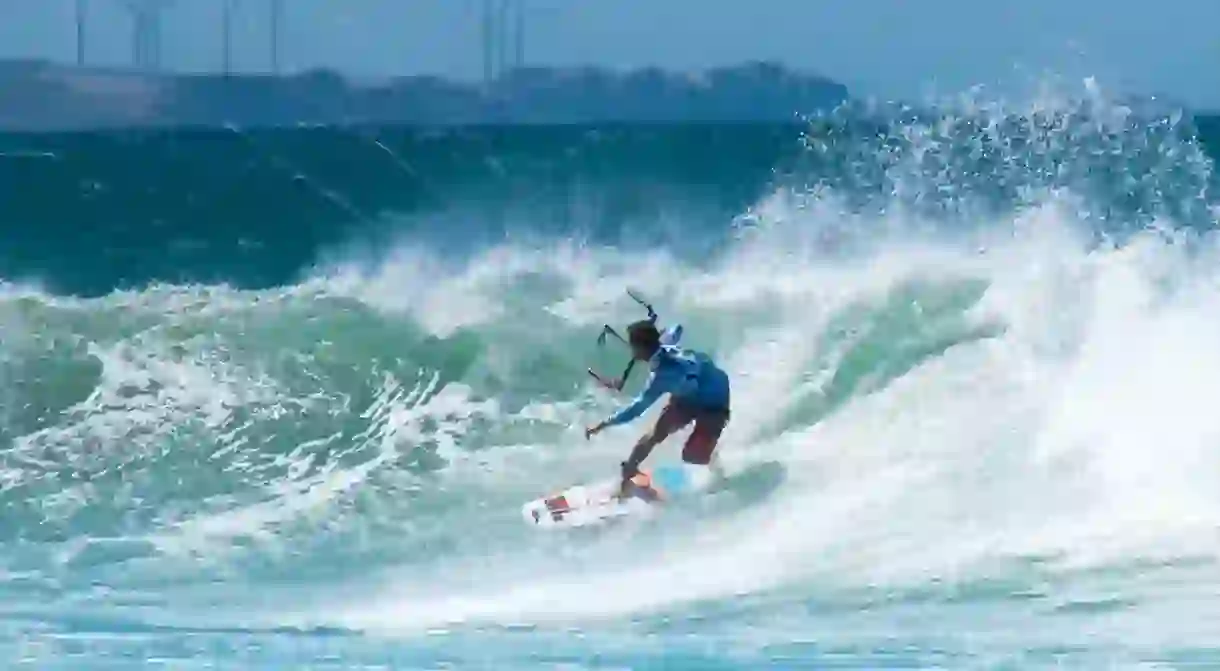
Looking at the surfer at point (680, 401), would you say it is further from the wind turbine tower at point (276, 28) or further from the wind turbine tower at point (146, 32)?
the wind turbine tower at point (146, 32)

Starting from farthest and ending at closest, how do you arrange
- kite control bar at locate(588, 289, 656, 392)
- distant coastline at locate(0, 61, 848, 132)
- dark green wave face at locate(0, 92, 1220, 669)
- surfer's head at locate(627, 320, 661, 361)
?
distant coastline at locate(0, 61, 848, 132) < kite control bar at locate(588, 289, 656, 392) < surfer's head at locate(627, 320, 661, 361) < dark green wave face at locate(0, 92, 1220, 669)

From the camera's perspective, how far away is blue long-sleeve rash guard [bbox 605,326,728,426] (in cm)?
410

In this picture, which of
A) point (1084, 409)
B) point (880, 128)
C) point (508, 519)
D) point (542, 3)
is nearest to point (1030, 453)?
point (1084, 409)

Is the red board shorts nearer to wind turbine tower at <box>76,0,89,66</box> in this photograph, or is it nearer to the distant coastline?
the distant coastline

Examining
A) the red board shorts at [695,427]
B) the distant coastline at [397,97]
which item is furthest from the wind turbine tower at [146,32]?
the red board shorts at [695,427]

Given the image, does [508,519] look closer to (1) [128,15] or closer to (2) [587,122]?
(2) [587,122]

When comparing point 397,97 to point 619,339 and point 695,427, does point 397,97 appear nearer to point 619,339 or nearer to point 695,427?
point 619,339

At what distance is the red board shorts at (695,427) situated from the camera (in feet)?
13.5

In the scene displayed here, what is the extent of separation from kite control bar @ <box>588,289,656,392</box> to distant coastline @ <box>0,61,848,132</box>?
488 mm

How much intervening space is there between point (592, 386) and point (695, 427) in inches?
17.0

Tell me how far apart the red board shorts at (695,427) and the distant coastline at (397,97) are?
2.76 feet

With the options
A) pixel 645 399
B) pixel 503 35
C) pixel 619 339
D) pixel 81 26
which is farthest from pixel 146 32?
pixel 645 399

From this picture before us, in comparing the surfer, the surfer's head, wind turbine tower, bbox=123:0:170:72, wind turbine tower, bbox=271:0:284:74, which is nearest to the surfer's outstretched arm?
the surfer

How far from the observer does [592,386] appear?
448cm
